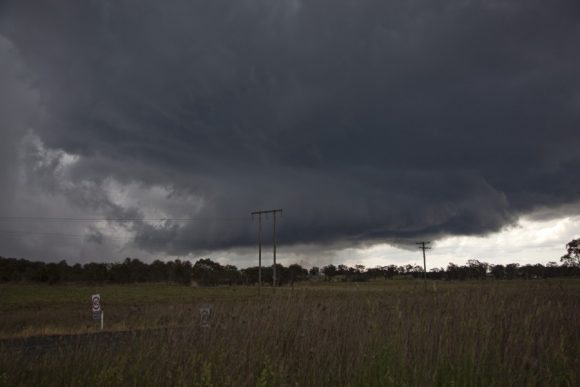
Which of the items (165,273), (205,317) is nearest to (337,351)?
(205,317)

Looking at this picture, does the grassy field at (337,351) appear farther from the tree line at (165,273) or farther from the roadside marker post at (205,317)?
the tree line at (165,273)

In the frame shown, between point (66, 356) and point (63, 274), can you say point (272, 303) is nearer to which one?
point (66, 356)

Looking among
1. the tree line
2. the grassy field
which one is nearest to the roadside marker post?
the grassy field

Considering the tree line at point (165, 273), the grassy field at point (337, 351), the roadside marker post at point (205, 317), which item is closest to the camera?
the grassy field at point (337, 351)

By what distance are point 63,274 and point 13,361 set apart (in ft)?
520

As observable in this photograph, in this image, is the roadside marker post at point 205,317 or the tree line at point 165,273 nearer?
the roadside marker post at point 205,317

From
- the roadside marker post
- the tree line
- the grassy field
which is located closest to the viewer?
the grassy field

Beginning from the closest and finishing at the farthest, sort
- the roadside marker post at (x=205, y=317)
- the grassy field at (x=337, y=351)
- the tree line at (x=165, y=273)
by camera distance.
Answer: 1. the grassy field at (x=337, y=351)
2. the roadside marker post at (x=205, y=317)
3. the tree line at (x=165, y=273)

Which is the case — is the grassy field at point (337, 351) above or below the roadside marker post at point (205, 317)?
below

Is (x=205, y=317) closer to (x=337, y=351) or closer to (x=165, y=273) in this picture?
(x=337, y=351)

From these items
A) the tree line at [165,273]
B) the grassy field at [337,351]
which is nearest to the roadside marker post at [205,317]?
the grassy field at [337,351]

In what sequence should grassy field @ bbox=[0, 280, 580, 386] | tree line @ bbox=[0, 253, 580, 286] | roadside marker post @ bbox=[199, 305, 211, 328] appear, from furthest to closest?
tree line @ bbox=[0, 253, 580, 286]
roadside marker post @ bbox=[199, 305, 211, 328]
grassy field @ bbox=[0, 280, 580, 386]

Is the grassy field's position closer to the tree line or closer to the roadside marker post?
the roadside marker post

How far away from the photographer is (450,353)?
578cm
